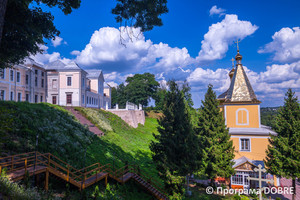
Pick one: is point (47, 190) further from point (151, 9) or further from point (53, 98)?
point (53, 98)

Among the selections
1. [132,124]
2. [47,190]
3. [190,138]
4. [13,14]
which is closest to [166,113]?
[190,138]

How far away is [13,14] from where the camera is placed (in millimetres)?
8750

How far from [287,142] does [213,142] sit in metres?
6.35

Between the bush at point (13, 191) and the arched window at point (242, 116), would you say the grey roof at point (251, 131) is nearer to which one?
the arched window at point (242, 116)

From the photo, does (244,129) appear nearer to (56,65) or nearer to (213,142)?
(213,142)

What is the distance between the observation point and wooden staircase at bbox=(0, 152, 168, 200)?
7.52 m

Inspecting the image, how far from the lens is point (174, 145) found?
12.6 metres

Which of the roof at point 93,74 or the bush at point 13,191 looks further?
the roof at point 93,74

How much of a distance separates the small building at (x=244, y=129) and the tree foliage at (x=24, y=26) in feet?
69.5

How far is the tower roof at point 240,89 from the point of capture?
2238cm

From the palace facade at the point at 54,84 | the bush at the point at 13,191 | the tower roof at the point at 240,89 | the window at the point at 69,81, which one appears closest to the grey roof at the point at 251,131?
the tower roof at the point at 240,89

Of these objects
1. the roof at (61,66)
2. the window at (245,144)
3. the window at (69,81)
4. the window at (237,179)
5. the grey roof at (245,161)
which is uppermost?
the roof at (61,66)

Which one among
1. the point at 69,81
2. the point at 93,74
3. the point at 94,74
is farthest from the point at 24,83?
the point at 94,74

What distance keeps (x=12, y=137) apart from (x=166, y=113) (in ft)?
34.2
